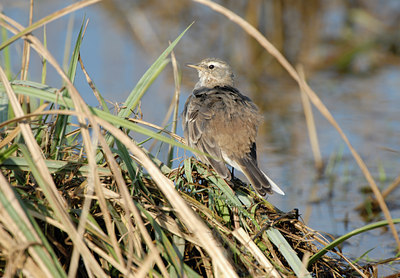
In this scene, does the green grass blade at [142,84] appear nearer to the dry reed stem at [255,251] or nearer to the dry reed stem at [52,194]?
the dry reed stem at [52,194]

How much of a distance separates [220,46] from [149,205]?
25.7 ft

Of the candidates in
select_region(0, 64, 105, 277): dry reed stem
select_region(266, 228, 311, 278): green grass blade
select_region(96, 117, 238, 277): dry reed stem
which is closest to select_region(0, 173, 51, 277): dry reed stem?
select_region(0, 64, 105, 277): dry reed stem

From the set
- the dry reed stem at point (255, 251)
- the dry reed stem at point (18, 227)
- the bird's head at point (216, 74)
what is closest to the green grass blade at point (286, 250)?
the dry reed stem at point (255, 251)

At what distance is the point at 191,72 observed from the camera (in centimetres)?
1085

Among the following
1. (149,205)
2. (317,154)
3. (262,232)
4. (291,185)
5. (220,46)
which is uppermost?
(220,46)

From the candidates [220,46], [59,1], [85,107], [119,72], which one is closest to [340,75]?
[220,46]

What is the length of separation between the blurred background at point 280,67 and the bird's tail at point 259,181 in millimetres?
2357

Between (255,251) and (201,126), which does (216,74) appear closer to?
(201,126)

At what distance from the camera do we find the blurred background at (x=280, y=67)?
7691 millimetres

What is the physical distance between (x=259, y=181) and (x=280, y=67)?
23.2 ft

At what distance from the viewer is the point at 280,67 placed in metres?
11.0

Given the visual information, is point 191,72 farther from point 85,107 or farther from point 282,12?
point 85,107

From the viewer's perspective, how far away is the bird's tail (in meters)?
4.11

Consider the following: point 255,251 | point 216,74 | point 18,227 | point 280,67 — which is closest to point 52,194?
point 18,227
